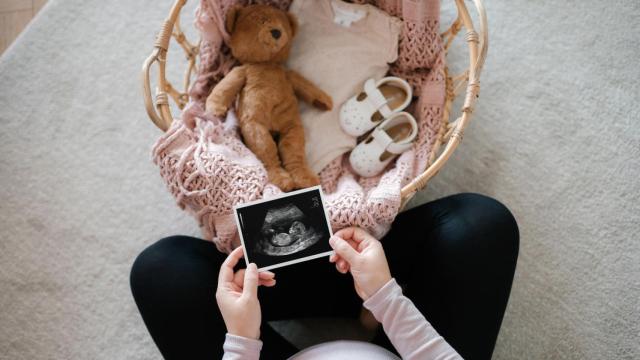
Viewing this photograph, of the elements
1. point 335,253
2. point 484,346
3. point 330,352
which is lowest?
point 484,346

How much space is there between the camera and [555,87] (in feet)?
4.19

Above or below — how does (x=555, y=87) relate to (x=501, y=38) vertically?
below

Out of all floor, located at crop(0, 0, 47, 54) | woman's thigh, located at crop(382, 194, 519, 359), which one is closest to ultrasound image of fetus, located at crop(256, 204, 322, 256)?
woman's thigh, located at crop(382, 194, 519, 359)

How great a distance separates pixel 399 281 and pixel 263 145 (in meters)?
0.41

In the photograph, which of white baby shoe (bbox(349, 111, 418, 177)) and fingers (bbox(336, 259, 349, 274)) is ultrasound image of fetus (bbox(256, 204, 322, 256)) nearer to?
fingers (bbox(336, 259, 349, 274))

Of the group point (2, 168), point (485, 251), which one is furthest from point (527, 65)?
point (2, 168)

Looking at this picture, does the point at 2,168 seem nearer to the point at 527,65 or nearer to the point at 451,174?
the point at 451,174

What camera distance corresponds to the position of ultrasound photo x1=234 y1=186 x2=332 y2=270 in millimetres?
781

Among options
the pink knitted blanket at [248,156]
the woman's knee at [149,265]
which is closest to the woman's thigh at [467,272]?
the pink knitted blanket at [248,156]

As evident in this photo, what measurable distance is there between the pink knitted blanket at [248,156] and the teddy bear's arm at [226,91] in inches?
1.4

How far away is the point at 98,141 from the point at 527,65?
4.06 feet

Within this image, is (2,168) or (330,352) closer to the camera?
(330,352)

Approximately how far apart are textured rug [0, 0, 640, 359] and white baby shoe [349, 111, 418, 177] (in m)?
0.21

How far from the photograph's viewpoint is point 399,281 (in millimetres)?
938
